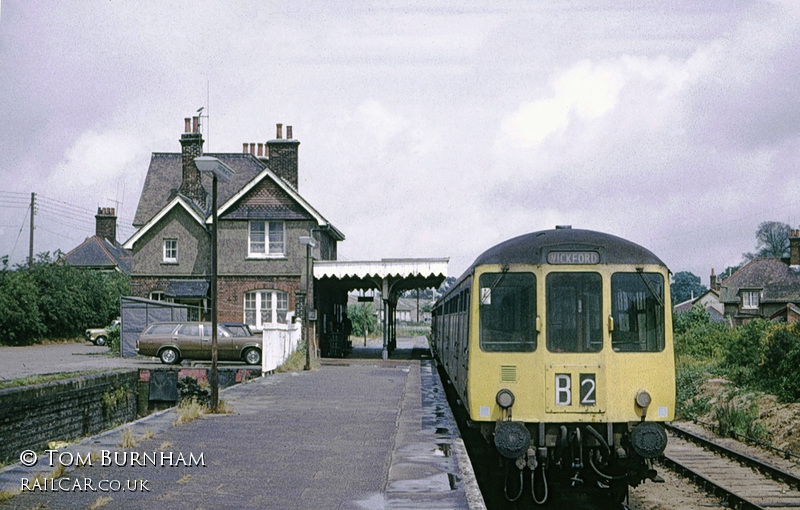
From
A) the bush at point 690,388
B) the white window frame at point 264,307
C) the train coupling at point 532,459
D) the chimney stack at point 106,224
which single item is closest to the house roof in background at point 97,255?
the chimney stack at point 106,224

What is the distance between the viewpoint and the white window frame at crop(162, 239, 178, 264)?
34594 millimetres

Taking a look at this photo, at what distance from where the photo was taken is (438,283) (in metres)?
36.1

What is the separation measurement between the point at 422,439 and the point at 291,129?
85.1 ft

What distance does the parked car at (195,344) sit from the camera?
84.3 ft

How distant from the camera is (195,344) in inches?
1014

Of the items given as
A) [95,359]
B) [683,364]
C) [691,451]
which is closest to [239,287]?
[95,359]

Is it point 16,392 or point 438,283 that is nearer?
point 16,392

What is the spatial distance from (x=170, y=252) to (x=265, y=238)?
4383 millimetres

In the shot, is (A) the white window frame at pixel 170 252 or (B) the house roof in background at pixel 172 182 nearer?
(A) the white window frame at pixel 170 252

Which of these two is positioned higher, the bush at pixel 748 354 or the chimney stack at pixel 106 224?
the chimney stack at pixel 106 224

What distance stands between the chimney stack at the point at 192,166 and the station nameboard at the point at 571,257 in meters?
28.7

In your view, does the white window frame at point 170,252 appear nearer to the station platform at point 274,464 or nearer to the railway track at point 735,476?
the station platform at point 274,464

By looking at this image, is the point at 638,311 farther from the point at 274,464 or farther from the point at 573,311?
the point at 274,464

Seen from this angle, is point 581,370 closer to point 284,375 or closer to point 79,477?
point 79,477
